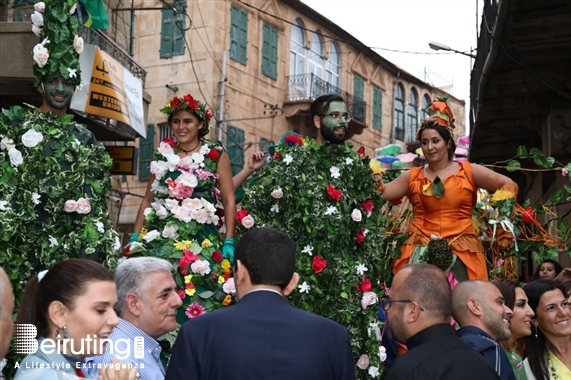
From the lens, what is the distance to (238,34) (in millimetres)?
24375

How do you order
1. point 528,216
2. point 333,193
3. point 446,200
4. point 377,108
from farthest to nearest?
point 377,108 → point 528,216 → point 446,200 → point 333,193

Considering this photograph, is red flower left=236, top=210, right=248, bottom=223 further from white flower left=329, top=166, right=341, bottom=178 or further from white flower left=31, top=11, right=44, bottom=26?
white flower left=31, top=11, right=44, bottom=26

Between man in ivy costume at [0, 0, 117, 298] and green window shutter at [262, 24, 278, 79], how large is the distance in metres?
20.1

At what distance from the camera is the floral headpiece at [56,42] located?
18.0 feet

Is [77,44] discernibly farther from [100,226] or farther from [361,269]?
[361,269]

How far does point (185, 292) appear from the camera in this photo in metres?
5.55

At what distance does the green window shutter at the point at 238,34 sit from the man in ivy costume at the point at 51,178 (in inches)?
736

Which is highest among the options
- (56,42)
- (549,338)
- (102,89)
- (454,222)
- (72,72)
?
(102,89)

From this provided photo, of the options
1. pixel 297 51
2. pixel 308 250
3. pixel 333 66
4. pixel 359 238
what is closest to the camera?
pixel 308 250

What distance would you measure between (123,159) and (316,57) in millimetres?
13306

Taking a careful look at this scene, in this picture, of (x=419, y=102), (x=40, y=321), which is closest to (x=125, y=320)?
(x=40, y=321)

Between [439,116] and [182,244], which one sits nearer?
[182,244]

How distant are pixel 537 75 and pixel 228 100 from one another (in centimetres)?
1477

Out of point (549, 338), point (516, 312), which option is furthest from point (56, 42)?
point (549, 338)
